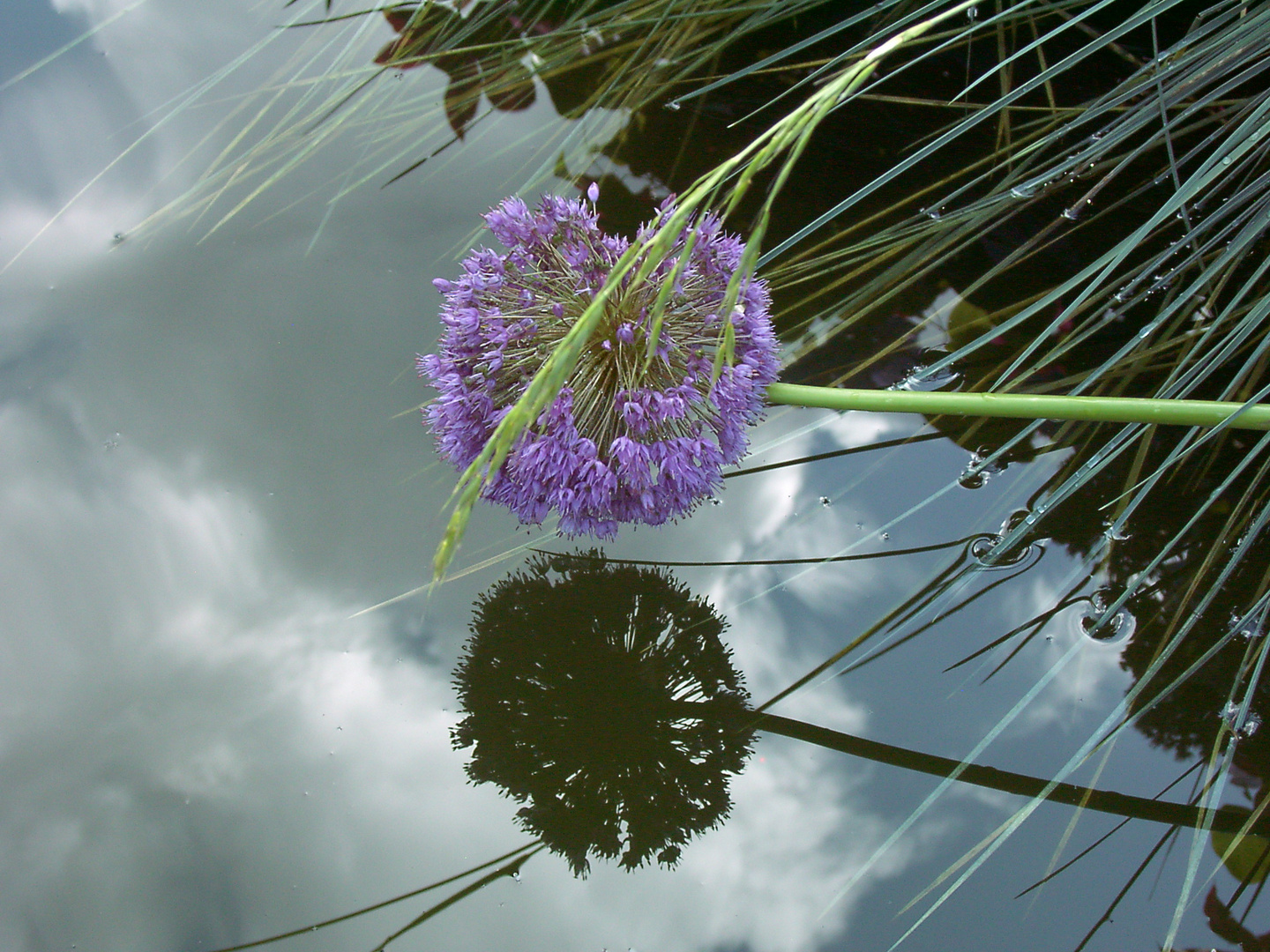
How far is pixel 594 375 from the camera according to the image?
771 mm

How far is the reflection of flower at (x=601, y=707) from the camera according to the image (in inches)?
28.3

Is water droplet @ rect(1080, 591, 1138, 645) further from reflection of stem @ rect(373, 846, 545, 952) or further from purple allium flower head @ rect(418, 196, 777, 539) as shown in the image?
reflection of stem @ rect(373, 846, 545, 952)

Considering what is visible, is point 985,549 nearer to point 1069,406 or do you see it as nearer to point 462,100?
point 1069,406

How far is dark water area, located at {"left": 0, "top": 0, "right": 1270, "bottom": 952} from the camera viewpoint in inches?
27.5

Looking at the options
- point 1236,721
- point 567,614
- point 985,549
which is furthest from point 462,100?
point 1236,721

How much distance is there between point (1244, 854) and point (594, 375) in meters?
0.60

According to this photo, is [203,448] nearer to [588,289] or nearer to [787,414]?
[588,289]

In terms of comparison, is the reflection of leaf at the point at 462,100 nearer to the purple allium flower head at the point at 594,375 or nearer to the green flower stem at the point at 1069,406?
the purple allium flower head at the point at 594,375

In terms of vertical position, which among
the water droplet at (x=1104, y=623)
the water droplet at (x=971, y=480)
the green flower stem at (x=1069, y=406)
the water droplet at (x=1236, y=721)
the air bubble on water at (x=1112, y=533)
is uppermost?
the green flower stem at (x=1069, y=406)

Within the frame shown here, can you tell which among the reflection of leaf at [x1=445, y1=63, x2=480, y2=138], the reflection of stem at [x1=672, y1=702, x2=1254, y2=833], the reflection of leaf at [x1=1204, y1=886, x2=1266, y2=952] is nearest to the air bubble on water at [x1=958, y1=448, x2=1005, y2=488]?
the reflection of stem at [x1=672, y1=702, x2=1254, y2=833]

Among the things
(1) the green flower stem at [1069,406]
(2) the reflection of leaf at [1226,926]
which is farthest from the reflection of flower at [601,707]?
(2) the reflection of leaf at [1226,926]

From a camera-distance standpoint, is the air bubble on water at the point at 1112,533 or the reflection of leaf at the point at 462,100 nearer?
the air bubble on water at the point at 1112,533

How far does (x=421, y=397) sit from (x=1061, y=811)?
65 centimetres

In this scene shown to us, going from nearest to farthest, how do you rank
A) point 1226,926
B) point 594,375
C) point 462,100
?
1. point 1226,926
2. point 594,375
3. point 462,100
